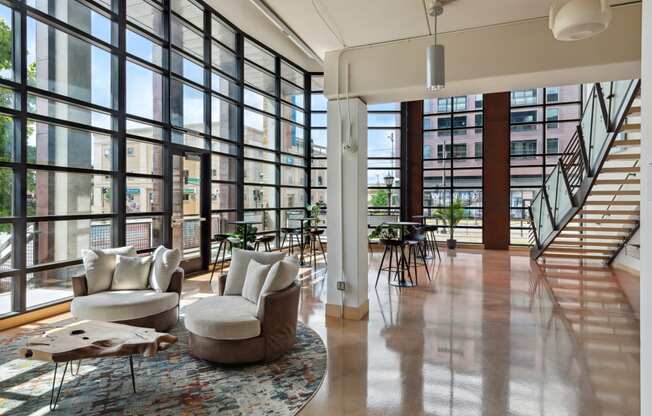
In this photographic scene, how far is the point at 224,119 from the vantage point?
7.80m

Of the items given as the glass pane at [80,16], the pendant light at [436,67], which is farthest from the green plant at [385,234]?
the glass pane at [80,16]

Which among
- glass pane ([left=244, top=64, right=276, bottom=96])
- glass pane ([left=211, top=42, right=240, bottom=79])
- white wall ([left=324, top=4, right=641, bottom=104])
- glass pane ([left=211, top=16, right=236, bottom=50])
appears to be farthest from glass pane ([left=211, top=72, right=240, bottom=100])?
white wall ([left=324, top=4, right=641, bottom=104])

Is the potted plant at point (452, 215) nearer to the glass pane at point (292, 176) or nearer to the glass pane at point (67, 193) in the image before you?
the glass pane at point (292, 176)

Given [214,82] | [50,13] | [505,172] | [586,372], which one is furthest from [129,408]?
[505,172]

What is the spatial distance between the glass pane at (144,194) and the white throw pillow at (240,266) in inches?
108

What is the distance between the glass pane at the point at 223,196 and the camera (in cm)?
754

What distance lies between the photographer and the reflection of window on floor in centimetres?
1055

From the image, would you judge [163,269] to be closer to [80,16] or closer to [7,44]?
[7,44]

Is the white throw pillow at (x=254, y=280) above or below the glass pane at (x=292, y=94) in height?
below

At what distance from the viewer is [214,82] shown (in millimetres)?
7465

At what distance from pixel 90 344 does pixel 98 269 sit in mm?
1841

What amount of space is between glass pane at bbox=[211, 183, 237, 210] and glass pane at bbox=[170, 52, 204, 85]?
6.75 feet

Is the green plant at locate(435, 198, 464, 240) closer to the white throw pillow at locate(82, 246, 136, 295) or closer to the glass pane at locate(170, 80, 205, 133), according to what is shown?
the glass pane at locate(170, 80, 205, 133)

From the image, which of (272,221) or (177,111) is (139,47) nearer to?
(177,111)
